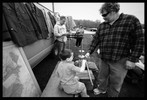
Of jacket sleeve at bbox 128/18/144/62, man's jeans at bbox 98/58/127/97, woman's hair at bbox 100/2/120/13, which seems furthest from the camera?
man's jeans at bbox 98/58/127/97

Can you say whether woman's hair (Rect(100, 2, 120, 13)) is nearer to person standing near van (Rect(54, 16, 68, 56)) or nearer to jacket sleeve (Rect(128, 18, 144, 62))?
jacket sleeve (Rect(128, 18, 144, 62))

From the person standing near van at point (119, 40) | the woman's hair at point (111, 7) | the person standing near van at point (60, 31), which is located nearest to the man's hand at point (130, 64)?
the person standing near van at point (119, 40)

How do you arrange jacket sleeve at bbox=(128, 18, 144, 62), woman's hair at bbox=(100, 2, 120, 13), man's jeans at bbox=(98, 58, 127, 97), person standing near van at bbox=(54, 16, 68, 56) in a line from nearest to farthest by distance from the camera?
jacket sleeve at bbox=(128, 18, 144, 62), woman's hair at bbox=(100, 2, 120, 13), man's jeans at bbox=(98, 58, 127, 97), person standing near van at bbox=(54, 16, 68, 56)

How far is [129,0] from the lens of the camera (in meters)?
1.50

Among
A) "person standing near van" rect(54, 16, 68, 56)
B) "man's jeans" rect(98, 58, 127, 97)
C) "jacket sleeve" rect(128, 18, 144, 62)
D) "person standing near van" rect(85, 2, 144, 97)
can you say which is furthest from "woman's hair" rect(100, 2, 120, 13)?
"person standing near van" rect(54, 16, 68, 56)

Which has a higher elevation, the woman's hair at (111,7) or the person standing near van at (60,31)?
the woman's hair at (111,7)

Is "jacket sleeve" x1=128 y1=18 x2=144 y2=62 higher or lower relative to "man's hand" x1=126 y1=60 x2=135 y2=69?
higher

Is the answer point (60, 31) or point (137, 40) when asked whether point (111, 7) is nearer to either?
point (137, 40)

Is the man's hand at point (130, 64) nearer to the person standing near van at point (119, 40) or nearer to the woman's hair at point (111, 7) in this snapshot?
the person standing near van at point (119, 40)

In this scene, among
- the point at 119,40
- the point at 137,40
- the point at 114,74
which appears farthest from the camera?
the point at 114,74

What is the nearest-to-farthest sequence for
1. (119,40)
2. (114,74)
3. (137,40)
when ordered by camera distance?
1. (137,40)
2. (119,40)
3. (114,74)

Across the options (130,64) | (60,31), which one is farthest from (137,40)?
(60,31)

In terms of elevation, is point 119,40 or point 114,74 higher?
point 119,40

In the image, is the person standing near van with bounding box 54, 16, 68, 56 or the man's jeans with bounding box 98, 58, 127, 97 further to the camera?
the person standing near van with bounding box 54, 16, 68, 56
